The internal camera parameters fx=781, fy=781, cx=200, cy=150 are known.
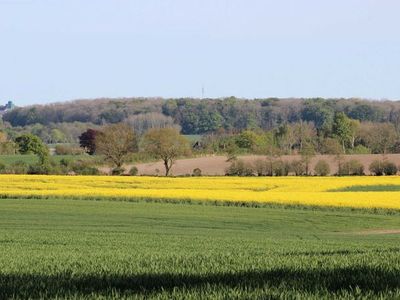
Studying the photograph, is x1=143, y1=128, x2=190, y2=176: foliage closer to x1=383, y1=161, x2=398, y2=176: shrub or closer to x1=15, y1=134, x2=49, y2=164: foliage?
→ x1=15, y1=134, x2=49, y2=164: foliage

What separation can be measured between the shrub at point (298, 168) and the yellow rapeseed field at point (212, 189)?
12225 mm

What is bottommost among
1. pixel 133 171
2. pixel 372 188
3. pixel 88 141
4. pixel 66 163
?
pixel 372 188

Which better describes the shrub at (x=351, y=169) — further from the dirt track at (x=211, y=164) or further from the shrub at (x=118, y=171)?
the shrub at (x=118, y=171)

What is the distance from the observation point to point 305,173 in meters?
79.7

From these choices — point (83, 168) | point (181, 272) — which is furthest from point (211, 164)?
point (181, 272)

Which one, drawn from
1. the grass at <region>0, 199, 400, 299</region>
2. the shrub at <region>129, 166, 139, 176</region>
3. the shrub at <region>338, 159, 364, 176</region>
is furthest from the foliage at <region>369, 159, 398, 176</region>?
the grass at <region>0, 199, 400, 299</region>

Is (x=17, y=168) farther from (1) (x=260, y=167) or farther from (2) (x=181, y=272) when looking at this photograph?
(2) (x=181, y=272)

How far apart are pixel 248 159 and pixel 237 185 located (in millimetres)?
25703

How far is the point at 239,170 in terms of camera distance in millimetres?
79625

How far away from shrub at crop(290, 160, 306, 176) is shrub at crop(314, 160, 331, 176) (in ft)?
4.20

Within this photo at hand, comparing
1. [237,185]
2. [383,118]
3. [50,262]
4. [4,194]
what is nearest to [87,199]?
[4,194]

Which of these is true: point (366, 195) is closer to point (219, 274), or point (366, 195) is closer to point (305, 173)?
point (305, 173)

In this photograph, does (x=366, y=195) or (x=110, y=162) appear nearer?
(x=366, y=195)

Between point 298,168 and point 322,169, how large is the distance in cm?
265
